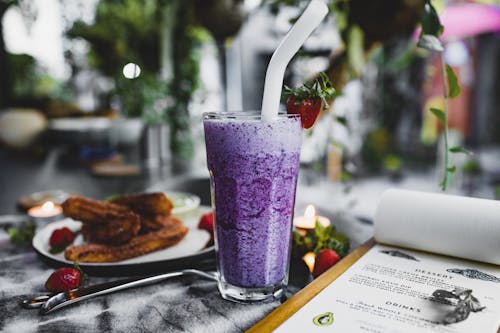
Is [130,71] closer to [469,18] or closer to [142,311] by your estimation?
[142,311]

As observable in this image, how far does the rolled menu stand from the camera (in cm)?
81

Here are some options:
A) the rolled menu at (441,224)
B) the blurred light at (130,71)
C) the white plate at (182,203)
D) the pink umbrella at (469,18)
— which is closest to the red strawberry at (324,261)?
the rolled menu at (441,224)

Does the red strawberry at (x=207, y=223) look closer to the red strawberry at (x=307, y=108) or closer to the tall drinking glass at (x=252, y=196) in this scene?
the tall drinking glass at (x=252, y=196)

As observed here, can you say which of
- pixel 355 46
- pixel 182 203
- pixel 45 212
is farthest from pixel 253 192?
pixel 355 46

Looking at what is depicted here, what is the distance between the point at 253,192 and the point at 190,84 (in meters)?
2.68

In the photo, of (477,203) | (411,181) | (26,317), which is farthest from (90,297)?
(411,181)

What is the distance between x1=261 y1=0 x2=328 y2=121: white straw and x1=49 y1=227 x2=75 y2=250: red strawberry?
0.60m

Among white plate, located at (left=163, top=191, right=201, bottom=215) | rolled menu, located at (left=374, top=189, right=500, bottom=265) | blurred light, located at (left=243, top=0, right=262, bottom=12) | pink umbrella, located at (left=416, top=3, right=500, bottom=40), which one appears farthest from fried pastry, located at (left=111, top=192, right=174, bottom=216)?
pink umbrella, located at (left=416, top=3, right=500, bottom=40)

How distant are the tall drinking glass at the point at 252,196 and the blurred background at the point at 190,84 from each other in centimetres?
44

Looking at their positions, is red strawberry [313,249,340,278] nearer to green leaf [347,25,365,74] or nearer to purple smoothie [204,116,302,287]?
purple smoothie [204,116,302,287]

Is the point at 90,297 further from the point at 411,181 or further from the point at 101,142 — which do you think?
the point at 411,181

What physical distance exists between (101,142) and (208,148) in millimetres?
2397

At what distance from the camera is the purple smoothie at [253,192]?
71 centimetres

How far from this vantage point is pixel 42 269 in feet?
2.97
